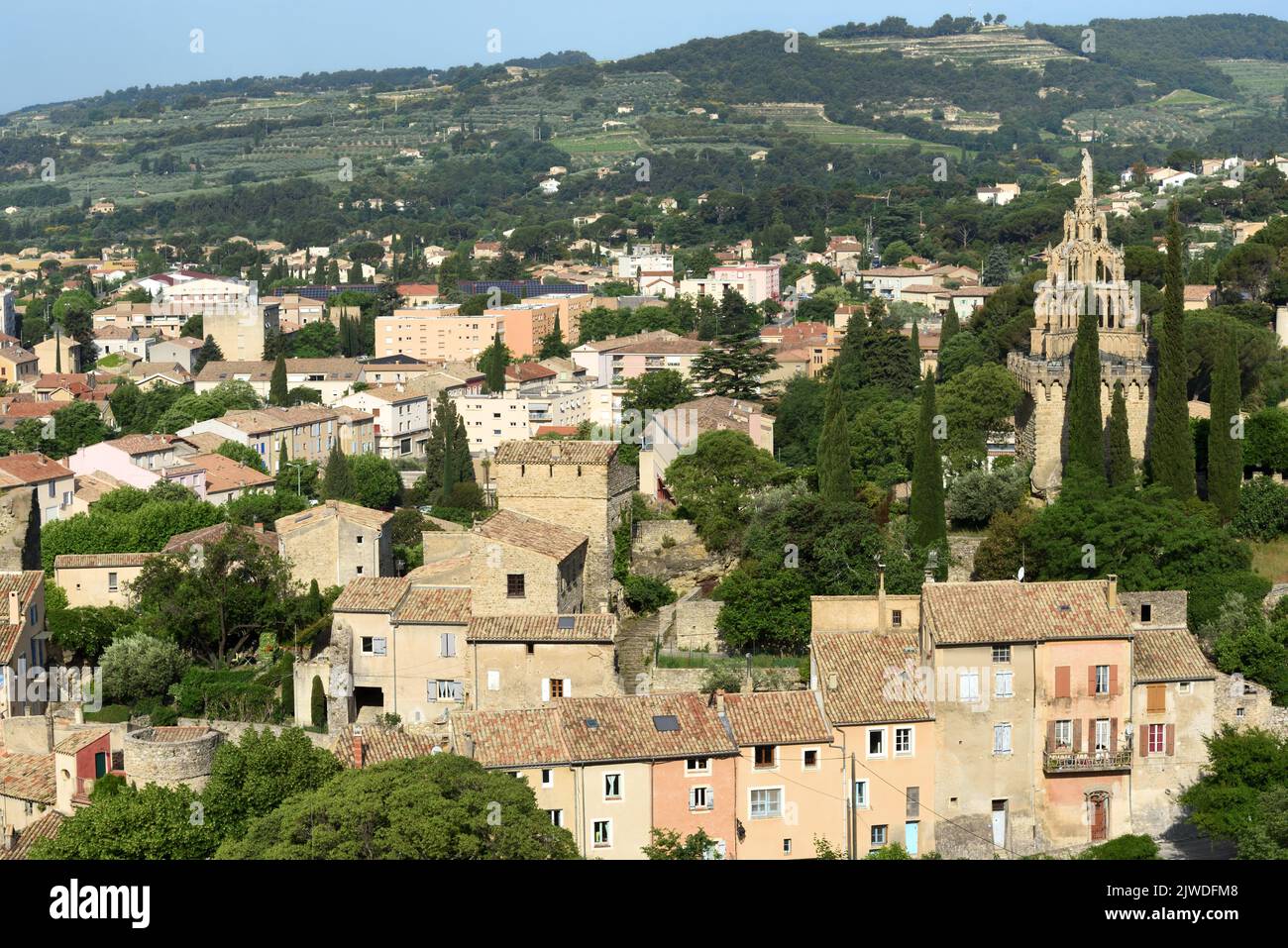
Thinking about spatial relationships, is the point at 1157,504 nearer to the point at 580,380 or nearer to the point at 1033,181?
the point at 580,380

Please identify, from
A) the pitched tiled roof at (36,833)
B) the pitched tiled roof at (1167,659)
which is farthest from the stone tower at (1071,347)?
the pitched tiled roof at (36,833)

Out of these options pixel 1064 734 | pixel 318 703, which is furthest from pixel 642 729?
pixel 318 703

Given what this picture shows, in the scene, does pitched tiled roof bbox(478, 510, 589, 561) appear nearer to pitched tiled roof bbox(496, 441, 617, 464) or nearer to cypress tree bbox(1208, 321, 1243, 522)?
pitched tiled roof bbox(496, 441, 617, 464)

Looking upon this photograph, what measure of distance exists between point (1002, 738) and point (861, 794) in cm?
234

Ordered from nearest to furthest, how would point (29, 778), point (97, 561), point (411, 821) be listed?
point (411, 821)
point (29, 778)
point (97, 561)

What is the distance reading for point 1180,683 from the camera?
90.6 feet

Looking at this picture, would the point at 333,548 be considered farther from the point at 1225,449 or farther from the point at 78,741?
the point at 1225,449

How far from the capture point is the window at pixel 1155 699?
1085 inches

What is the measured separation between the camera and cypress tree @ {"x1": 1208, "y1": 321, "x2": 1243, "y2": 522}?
112ft

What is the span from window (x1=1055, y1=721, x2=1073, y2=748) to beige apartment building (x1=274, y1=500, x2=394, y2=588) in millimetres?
14955

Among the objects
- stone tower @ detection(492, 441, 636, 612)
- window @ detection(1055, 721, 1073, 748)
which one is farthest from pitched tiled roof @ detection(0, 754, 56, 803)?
window @ detection(1055, 721, 1073, 748)

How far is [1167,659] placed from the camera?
27.9m
